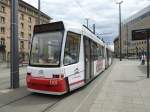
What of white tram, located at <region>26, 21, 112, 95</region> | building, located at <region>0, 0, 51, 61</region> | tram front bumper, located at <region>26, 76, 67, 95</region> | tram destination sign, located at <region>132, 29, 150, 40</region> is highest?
building, located at <region>0, 0, 51, 61</region>

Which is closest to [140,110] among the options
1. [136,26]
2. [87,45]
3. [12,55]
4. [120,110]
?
[120,110]

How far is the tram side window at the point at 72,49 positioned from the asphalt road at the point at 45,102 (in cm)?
135

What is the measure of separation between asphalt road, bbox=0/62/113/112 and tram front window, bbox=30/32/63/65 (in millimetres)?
1308

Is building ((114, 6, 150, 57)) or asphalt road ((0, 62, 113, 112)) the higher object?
building ((114, 6, 150, 57))

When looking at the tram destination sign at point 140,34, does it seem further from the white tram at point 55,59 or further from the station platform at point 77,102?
the white tram at point 55,59

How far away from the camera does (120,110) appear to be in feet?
25.1

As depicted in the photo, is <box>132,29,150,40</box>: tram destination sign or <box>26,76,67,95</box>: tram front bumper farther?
<box>132,29,150,40</box>: tram destination sign

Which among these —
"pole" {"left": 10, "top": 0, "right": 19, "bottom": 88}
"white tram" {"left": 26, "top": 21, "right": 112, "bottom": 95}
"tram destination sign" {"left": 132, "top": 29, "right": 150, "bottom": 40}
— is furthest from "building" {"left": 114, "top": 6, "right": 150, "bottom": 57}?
"white tram" {"left": 26, "top": 21, "right": 112, "bottom": 95}

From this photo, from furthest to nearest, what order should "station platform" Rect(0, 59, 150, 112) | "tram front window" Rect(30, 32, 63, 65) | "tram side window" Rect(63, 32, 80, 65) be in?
1. "tram side window" Rect(63, 32, 80, 65)
2. "tram front window" Rect(30, 32, 63, 65)
3. "station platform" Rect(0, 59, 150, 112)

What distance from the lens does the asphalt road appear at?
7879 mm

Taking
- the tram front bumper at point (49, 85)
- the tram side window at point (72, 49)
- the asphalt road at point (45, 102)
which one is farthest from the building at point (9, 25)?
the tram front bumper at point (49, 85)

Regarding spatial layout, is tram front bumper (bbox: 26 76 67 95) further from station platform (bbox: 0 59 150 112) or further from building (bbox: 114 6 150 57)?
building (bbox: 114 6 150 57)

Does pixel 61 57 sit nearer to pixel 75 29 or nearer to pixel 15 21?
pixel 75 29

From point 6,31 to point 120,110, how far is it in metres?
58.6
